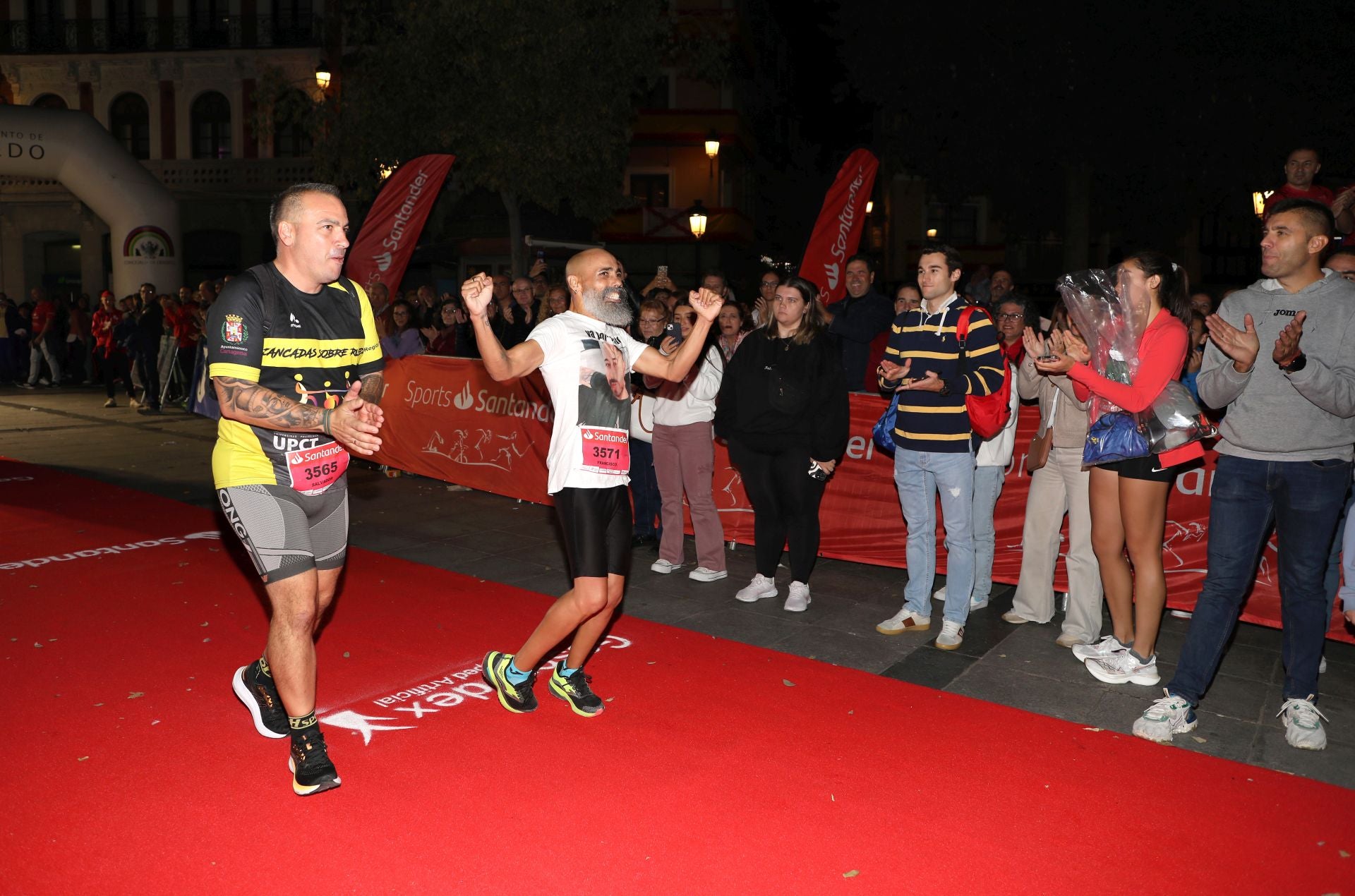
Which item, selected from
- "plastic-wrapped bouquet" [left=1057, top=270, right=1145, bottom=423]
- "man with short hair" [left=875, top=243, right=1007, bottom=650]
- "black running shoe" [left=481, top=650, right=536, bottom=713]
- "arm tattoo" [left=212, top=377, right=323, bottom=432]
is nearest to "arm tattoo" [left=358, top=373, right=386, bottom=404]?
"arm tattoo" [left=212, top=377, right=323, bottom=432]

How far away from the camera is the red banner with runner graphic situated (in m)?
6.63

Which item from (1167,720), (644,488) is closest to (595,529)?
(1167,720)

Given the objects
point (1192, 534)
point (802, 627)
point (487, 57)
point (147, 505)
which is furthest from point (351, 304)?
point (487, 57)

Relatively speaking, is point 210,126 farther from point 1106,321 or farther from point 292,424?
point 1106,321

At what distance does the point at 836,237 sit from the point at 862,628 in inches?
271

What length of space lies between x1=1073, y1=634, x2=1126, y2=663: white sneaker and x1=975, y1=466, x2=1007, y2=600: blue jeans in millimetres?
998

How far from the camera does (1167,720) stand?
472cm

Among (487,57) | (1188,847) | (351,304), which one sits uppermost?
(487,57)

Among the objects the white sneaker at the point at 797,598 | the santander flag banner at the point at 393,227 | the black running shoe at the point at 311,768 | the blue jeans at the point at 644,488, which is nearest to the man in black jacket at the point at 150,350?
the santander flag banner at the point at 393,227

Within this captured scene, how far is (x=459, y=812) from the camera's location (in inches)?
156

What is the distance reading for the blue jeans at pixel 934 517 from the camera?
598 cm

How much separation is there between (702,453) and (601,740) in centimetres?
312

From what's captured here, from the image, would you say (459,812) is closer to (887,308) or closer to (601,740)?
(601,740)

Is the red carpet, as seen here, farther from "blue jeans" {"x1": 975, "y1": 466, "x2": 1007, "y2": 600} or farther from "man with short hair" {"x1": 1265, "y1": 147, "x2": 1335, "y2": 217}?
"man with short hair" {"x1": 1265, "y1": 147, "x2": 1335, "y2": 217}
